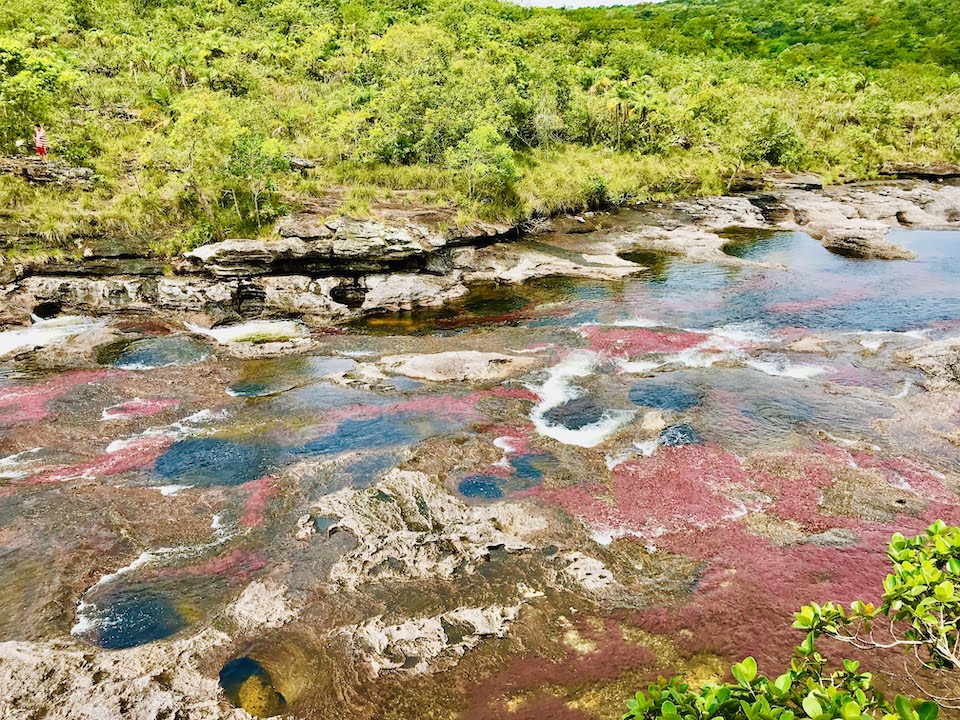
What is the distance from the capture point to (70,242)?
38031mm

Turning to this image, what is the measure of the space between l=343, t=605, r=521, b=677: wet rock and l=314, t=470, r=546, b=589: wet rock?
62.2 inches

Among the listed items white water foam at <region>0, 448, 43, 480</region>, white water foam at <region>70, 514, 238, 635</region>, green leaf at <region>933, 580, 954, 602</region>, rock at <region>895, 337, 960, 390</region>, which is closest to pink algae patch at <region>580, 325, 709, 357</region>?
rock at <region>895, 337, 960, 390</region>

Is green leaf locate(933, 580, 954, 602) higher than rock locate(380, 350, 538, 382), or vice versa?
green leaf locate(933, 580, 954, 602)

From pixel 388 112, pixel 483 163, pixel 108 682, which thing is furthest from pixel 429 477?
pixel 388 112

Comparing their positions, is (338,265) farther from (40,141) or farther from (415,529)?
(415,529)

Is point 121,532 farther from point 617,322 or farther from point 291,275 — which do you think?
point 617,322

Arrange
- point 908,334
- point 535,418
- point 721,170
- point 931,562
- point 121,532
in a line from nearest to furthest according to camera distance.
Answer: point 931,562 → point 121,532 → point 535,418 → point 908,334 → point 721,170

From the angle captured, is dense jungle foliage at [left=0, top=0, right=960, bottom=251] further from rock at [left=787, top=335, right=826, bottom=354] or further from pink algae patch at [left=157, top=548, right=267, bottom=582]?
pink algae patch at [left=157, top=548, right=267, bottom=582]

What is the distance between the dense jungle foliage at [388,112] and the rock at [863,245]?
21.4 m

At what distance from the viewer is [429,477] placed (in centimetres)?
2006

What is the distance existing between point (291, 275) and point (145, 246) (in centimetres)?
1069

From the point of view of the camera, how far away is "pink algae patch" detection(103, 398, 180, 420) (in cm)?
2505

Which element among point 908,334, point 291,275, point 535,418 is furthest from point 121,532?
point 908,334

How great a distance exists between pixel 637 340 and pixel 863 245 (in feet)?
92.6
